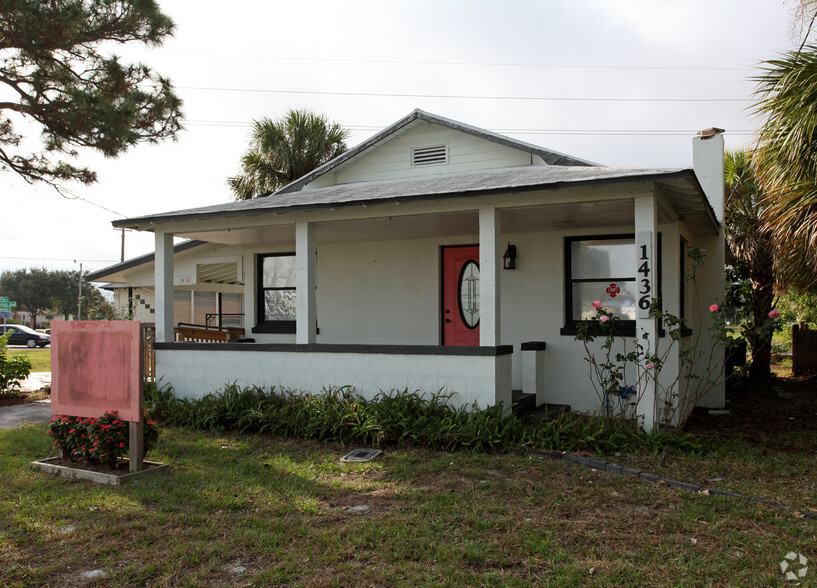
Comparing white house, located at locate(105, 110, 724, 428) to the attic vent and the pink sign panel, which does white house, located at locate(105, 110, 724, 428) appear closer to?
the attic vent

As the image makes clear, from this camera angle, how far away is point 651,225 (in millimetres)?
6922

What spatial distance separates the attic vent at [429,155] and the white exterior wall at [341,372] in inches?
180

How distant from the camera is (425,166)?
1139cm

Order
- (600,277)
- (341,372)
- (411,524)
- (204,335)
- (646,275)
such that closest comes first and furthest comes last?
(411,524) < (646,275) < (341,372) < (600,277) < (204,335)

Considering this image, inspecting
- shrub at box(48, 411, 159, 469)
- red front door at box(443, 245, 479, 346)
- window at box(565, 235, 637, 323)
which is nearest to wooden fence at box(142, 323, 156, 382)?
shrub at box(48, 411, 159, 469)

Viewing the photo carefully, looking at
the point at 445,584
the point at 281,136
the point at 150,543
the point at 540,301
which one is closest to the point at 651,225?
the point at 540,301

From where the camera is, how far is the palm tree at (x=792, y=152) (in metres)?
8.23

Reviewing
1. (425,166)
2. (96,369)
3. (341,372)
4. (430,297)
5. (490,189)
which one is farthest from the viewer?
(425,166)

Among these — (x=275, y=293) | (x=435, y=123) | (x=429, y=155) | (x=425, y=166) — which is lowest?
(x=275, y=293)

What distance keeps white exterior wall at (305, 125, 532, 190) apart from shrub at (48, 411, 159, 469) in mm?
6771

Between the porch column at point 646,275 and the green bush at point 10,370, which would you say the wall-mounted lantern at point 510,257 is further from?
the green bush at point 10,370

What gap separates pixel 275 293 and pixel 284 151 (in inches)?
355

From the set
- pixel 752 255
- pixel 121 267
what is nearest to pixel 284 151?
pixel 121 267

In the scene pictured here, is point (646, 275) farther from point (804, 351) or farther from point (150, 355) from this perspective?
point (804, 351)
